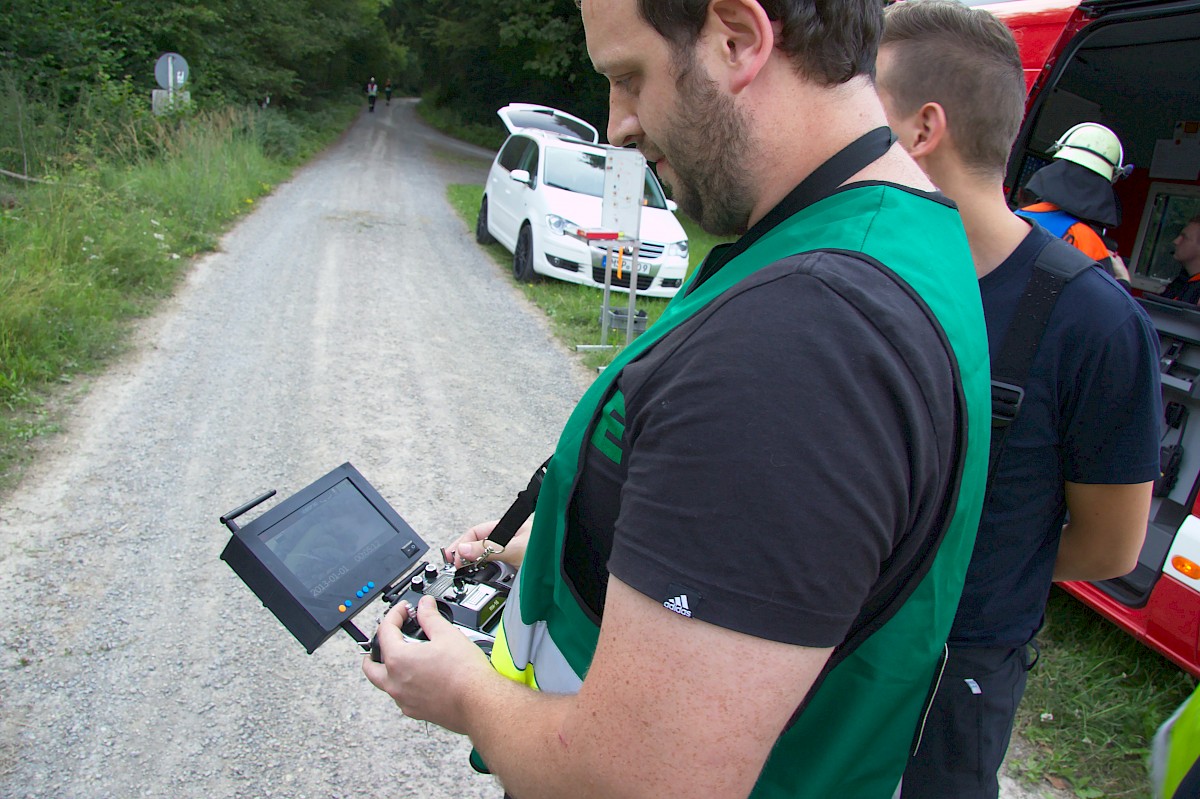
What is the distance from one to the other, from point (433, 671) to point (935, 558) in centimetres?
63

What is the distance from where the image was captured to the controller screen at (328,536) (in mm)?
1403

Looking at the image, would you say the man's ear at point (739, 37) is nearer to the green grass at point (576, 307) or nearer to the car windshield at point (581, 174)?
the green grass at point (576, 307)

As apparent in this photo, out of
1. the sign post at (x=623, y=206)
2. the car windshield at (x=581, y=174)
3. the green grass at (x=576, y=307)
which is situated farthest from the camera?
the car windshield at (x=581, y=174)

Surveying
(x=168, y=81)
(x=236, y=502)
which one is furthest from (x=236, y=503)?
(x=168, y=81)

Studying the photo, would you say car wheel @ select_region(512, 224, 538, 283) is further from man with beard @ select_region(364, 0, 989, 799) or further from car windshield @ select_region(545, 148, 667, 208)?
man with beard @ select_region(364, 0, 989, 799)

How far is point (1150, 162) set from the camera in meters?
6.14

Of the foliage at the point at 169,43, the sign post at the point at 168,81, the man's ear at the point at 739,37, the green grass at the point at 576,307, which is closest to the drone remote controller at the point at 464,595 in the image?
the man's ear at the point at 739,37

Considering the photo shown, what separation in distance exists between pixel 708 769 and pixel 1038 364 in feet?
3.56

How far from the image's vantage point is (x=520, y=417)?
5465mm

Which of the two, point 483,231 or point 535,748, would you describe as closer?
point 535,748

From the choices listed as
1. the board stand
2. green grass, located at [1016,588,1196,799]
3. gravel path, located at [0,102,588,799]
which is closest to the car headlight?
gravel path, located at [0,102,588,799]

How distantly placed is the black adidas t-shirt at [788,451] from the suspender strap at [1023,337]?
0.74m

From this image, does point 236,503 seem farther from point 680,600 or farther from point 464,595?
point 680,600

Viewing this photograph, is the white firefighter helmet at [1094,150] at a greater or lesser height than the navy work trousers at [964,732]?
greater
